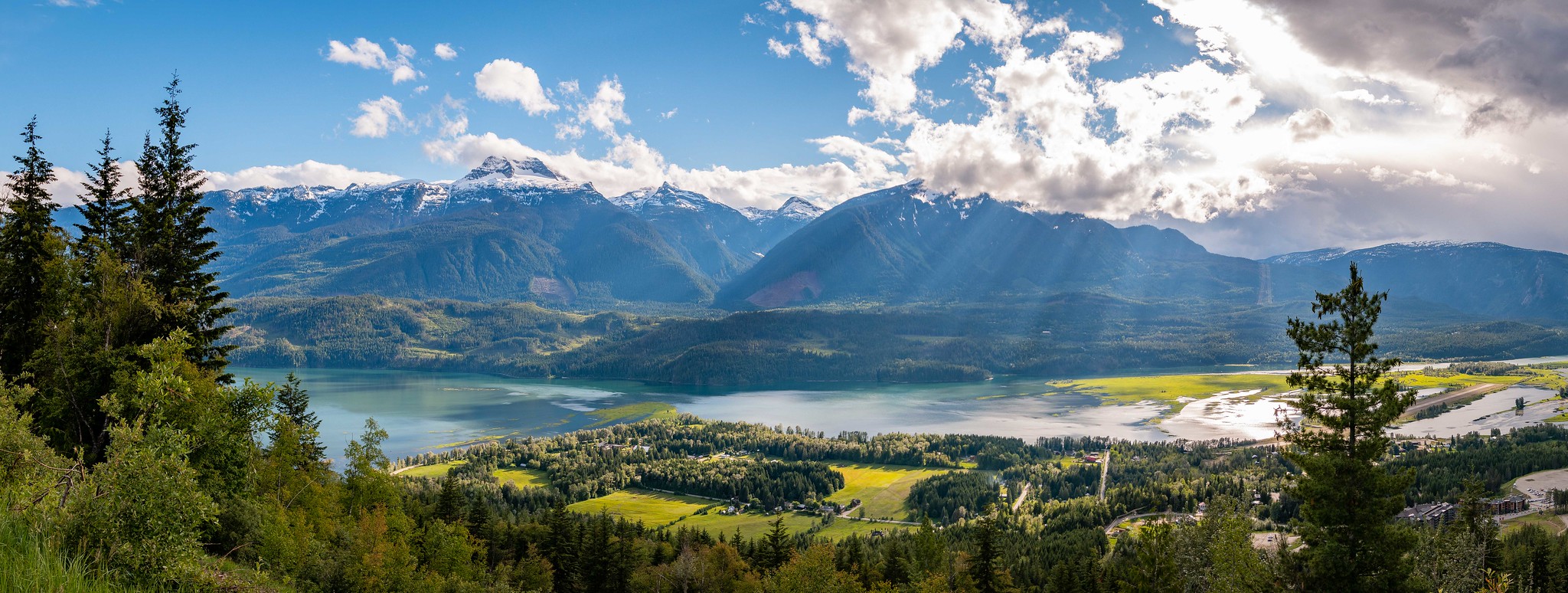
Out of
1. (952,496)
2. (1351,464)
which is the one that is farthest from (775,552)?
(952,496)

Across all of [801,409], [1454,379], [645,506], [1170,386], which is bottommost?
[645,506]

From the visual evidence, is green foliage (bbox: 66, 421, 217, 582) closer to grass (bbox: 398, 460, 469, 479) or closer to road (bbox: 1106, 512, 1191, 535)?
road (bbox: 1106, 512, 1191, 535)

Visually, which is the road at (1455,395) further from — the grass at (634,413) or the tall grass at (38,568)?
the tall grass at (38,568)

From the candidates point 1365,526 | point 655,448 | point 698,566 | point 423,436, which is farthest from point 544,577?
point 423,436

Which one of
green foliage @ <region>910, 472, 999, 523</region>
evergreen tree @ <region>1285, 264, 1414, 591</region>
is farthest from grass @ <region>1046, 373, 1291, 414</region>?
evergreen tree @ <region>1285, 264, 1414, 591</region>

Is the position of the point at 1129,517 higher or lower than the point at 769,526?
higher

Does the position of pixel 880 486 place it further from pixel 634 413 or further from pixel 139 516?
pixel 139 516

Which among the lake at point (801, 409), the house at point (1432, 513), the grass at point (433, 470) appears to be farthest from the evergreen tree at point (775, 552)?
the lake at point (801, 409)
